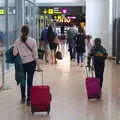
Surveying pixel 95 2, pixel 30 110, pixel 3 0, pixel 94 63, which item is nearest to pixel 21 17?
pixel 3 0

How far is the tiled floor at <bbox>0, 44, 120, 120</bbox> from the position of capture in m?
9.59

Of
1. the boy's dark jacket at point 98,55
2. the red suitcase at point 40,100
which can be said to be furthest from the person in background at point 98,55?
the red suitcase at point 40,100

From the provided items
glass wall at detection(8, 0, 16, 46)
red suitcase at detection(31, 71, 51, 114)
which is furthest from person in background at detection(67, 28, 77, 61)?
red suitcase at detection(31, 71, 51, 114)

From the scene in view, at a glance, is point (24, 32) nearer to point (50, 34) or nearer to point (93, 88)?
point (93, 88)

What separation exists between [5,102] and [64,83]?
384 centimetres

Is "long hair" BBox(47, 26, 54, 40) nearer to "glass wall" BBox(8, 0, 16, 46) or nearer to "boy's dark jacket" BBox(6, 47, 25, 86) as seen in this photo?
"glass wall" BBox(8, 0, 16, 46)

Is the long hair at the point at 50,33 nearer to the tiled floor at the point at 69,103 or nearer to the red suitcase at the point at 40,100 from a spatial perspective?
the tiled floor at the point at 69,103

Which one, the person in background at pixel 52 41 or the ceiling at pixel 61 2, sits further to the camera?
the ceiling at pixel 61 2

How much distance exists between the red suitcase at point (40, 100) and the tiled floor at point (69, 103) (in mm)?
142

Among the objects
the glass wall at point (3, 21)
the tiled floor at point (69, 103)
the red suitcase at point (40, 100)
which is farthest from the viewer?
the glass wall at point (3, 21)

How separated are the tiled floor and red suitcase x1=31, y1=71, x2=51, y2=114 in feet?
0.47

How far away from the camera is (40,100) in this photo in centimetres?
980

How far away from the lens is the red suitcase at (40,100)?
32.0 ft

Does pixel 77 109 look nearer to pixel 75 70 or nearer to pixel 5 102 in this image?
pixel 5 102
